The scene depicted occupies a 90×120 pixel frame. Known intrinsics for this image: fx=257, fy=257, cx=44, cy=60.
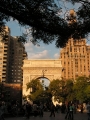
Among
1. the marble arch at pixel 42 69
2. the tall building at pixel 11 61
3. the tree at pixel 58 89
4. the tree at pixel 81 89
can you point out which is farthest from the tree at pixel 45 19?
the tall building at pixel 11 61

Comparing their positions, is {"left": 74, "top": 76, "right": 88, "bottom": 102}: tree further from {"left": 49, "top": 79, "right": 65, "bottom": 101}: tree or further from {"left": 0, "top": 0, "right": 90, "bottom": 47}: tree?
{"left": 0, "top": 0, "right": 90, "bottom": 47}: tree

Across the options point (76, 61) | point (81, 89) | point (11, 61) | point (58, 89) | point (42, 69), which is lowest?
point (81, 89)

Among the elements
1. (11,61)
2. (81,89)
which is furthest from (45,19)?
(11,61)

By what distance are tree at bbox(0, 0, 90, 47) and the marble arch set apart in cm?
5284

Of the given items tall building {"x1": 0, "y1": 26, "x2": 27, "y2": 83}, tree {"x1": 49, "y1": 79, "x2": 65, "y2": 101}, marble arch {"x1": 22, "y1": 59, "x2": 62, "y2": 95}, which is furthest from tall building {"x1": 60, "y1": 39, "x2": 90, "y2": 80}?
tree {"x1": 49, "y1": 79, "x2": 65, "y2": 101}

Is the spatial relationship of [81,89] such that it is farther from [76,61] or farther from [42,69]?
[76,61]

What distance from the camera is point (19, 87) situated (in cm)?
8588

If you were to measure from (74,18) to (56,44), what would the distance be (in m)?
1.21

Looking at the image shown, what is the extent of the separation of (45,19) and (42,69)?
53950mm

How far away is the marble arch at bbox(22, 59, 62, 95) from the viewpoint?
6244cm

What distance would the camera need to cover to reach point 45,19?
28.6ft

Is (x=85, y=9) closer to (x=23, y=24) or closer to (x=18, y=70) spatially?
(x=23, y=24)

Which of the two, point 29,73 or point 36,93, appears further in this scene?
point 29,73

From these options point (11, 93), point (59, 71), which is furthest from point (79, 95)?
point (11, 93)
